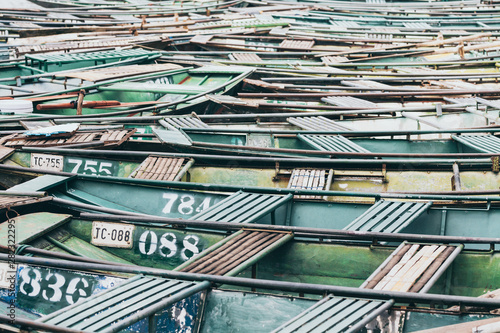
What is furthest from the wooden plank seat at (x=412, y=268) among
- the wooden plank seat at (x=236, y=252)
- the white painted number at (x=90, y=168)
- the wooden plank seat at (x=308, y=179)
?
the white painted number at (x=90, y=168)

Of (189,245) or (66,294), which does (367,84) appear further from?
(66,294)

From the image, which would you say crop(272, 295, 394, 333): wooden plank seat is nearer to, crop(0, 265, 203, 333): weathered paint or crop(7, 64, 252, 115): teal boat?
crop(0, 265, 203, 333): weathered paint

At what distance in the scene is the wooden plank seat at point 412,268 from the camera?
23.0 feet

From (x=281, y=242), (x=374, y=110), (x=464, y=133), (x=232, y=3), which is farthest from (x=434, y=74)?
(x=232, y=3)

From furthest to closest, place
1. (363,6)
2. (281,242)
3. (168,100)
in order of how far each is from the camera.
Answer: (363,6) → (168,100) → (281,242)

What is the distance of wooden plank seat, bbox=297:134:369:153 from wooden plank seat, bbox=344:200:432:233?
104 inches

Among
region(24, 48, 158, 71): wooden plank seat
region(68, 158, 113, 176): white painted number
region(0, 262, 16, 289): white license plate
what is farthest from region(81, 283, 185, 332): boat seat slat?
region(24, 48, 158, 71): wooden plank seat

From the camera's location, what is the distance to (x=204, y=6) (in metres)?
30.3

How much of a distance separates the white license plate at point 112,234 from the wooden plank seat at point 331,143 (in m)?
4.31

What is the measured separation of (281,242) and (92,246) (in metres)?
2.87

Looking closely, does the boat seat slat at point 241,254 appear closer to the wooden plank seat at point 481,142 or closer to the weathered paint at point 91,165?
the weathered paint at point 91,165

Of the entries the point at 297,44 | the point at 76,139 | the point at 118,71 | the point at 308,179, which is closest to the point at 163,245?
the point at 308,179

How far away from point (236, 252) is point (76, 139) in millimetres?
5717

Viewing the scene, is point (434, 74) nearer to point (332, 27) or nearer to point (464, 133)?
point (464, 133)
